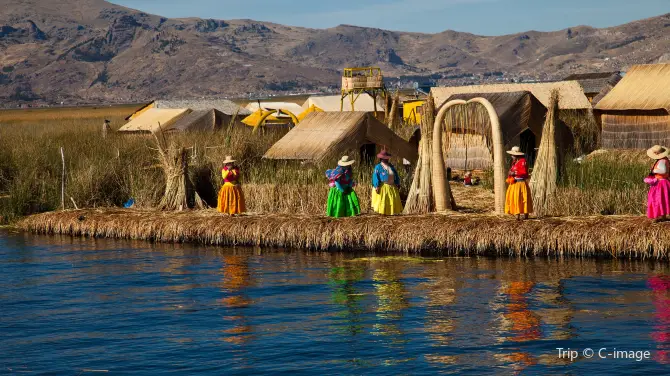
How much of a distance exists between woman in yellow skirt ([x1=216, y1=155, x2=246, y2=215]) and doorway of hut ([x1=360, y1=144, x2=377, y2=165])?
13.6ft

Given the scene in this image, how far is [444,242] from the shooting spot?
14.8m

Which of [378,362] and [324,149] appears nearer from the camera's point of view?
[378,362]

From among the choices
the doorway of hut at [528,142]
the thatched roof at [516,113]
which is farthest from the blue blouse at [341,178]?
the doorway of hut at [528,142]

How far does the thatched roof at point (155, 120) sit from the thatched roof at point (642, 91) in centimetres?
1317

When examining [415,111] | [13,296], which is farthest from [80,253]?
[415,111]

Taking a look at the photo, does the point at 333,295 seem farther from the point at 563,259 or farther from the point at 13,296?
the point at 13,296

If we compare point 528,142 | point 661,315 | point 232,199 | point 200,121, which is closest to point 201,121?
point 200,121

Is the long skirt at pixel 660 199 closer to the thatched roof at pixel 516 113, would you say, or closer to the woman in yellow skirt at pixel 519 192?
the woman in yellow skirt at pixel 519 192

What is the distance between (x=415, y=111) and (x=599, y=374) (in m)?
26.3

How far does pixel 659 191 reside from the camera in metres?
13.6

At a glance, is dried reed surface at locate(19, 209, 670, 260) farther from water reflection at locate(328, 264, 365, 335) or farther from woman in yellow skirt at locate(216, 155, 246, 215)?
water reflection at locate(328, 264, 365, 335)

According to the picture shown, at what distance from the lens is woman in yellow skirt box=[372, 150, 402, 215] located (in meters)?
15.8

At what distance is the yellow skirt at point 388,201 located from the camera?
15836 mm

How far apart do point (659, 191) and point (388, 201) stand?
406 centimetres
